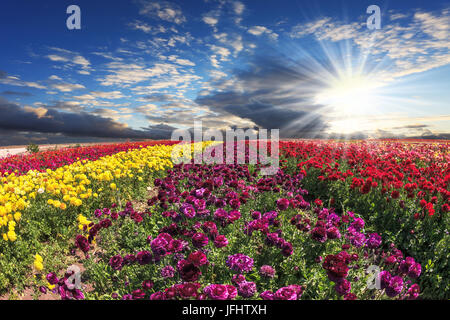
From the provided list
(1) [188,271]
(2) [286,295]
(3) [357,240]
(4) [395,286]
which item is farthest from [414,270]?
(1) [188,271]

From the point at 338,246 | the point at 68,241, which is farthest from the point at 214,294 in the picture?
the point at 68,241

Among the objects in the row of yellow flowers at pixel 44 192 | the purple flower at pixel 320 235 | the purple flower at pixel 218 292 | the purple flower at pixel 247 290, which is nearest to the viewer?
the purple flower at pixel 218 292

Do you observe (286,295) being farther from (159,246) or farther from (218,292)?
(159,246)

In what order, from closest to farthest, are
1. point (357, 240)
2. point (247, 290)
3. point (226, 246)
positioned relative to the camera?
1. point (247, 290)
2. point (357, 240)
3. point (226, 246)

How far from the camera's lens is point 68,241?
16.6 feet

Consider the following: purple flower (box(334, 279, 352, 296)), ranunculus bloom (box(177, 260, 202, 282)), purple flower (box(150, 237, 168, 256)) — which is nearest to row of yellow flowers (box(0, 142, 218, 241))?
purple flower (box(150, 237, 168, 256))

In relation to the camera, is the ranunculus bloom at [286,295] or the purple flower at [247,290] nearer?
the ranunculus bloom at [286,295]

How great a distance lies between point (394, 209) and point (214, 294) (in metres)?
5.77

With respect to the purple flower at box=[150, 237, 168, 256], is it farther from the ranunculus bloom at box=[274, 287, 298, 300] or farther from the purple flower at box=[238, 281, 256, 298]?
the ranunculus bloom at box=[274, 287, 298, 300]

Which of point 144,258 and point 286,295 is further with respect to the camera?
point 144,258

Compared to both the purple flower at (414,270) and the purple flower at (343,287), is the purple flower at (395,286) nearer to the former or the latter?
the purple flower at (343,287)

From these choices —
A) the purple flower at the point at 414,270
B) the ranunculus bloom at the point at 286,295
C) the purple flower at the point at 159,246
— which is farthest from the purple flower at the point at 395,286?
the purple flower at the point at 159,246

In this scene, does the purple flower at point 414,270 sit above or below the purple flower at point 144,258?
below
